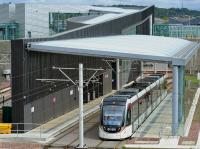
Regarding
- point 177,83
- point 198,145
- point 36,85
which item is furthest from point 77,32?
point 198,145

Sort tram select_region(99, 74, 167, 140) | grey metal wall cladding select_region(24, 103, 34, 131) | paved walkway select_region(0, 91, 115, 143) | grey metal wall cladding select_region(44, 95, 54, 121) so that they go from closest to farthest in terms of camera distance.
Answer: tram select_region(99, 74, 167, 140) < paved walkway select_region(0, 91, 115, 143) < grey metal wall cladding select_region(24, 103, 34, 131) < grey metal wall cladding select_region(44, 95, 54, 121)

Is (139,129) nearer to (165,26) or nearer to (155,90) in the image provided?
(155,90)

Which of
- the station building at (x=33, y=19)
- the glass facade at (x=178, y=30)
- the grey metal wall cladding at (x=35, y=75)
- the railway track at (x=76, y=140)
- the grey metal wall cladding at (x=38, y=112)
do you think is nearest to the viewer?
the railway track at (x=76, y=140)

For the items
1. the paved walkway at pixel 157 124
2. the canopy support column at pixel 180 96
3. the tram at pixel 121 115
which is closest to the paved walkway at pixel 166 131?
the paved walkway at pixel 157 124

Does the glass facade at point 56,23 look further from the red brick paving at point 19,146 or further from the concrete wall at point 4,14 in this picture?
the red brick paving at point 19,146

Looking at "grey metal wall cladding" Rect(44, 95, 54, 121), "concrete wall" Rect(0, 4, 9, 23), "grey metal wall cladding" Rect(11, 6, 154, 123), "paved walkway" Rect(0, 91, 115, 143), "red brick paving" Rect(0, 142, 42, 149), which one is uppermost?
"concrete wall" Rect(0, 4, 9, 23)

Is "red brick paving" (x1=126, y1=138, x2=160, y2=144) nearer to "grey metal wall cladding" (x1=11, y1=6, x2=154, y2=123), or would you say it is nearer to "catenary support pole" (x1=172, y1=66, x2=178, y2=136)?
"catenary support pole" (x1=172, y1=66, x2=178, y2=136)

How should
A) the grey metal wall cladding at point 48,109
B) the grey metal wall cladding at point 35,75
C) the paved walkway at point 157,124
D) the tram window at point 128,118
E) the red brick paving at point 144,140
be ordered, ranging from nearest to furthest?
1. the red brick paving at point 144,140
2. the tram window at point 128,118
3. the paved walkway at point 157,124
4. the grey metal wall cladding at point 35,75
5. the grey metal wall cladding at point 48,109

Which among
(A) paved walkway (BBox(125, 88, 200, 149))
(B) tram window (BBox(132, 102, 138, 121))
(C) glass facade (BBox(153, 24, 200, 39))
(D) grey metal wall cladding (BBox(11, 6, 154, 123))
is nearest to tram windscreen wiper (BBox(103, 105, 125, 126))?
(A) paved walkway (BBox(125, 88, 200, 149))

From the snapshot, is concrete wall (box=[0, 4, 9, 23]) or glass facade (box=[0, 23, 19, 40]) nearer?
glass facade (box=[0, 23, 19, 40])

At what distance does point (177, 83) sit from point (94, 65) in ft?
77.0

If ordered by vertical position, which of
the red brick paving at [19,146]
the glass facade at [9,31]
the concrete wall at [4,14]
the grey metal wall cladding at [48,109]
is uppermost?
the concrete wall at [4,14]

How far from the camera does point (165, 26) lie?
13925 cm

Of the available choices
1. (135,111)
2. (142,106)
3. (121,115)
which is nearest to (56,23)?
(142,106)
